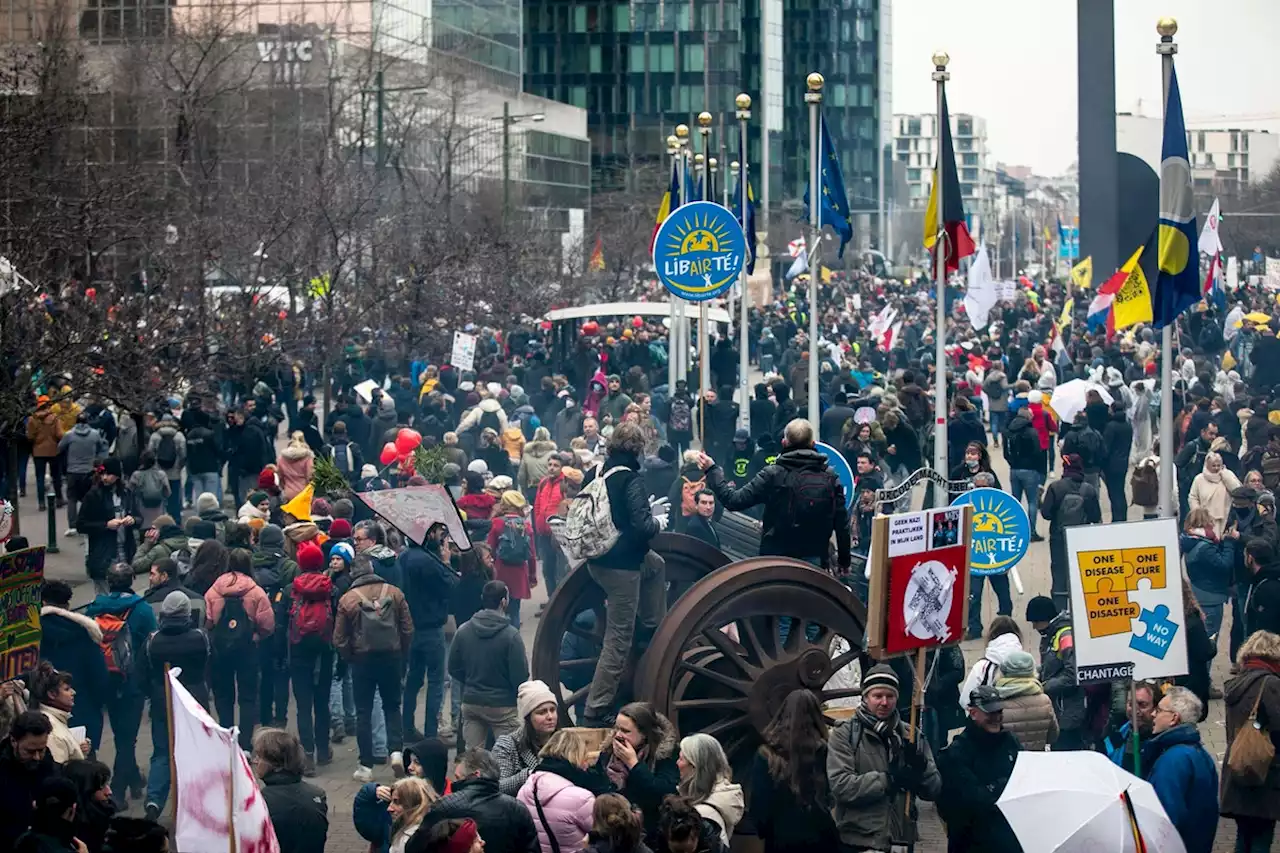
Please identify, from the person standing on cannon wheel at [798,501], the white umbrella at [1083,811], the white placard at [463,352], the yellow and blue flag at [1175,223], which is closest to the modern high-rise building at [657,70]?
the white placard at [463,352]

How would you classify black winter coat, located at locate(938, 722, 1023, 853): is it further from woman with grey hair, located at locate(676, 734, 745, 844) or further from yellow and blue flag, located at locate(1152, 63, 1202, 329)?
yellow and blue flag, located at locate(1152, 63, 1202, 329)

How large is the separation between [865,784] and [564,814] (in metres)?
1.42

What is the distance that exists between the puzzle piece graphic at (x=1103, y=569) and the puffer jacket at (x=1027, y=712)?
0.61 meters

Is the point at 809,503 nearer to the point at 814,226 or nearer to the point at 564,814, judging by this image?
the point at 564,814

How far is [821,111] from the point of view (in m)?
19.6

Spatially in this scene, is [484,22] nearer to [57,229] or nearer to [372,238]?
[372,238]

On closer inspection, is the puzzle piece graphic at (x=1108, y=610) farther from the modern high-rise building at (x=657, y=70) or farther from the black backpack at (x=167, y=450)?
the modern high-rise building at (x=657, y=70)

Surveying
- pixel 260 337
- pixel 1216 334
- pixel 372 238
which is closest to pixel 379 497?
pixel 260 337

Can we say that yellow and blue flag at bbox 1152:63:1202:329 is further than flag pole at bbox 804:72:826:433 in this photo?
No

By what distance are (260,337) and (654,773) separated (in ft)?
58.3

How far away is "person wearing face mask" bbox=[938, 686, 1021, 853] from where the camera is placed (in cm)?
795

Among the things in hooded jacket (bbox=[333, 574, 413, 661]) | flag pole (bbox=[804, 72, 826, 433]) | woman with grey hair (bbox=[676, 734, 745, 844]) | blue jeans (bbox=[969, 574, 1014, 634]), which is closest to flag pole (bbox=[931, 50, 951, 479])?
blue jeans (bbox=[969, 574, 1014, 634])

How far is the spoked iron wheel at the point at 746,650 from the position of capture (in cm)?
907

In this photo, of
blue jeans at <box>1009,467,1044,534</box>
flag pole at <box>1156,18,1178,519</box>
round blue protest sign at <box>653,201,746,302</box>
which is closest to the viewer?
flag pole at <box>1156,18,1178,519</box>
